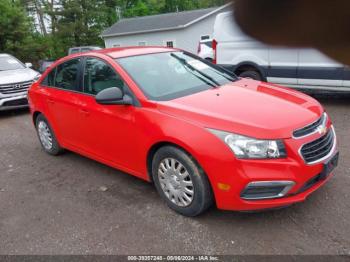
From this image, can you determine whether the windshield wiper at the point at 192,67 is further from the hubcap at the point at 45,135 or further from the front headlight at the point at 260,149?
the hubcap at the point at 45,135

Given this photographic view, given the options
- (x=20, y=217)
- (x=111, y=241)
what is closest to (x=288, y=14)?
(x=111, y=241)

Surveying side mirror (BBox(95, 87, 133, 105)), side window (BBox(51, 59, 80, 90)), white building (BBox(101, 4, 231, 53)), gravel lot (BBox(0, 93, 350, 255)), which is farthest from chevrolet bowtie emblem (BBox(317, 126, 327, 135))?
side window (BBox(51, 59, 80, 90))

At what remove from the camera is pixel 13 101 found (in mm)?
7414

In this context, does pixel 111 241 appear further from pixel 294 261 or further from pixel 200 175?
pixel 294 261

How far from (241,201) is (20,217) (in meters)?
2.13

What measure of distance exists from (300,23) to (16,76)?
834cm

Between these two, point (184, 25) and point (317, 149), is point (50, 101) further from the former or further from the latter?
point (317, 149)

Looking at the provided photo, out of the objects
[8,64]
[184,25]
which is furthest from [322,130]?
[8,64]

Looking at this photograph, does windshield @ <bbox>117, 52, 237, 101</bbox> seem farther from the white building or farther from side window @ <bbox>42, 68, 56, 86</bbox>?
side window @ <bbox>42, 68, 56, 86</bbox>

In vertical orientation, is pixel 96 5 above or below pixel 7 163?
above

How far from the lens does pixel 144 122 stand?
3.08 m

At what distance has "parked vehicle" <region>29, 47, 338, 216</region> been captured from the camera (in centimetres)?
250

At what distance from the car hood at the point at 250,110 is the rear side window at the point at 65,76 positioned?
58.7 inches

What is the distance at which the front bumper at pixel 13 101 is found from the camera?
730cm
